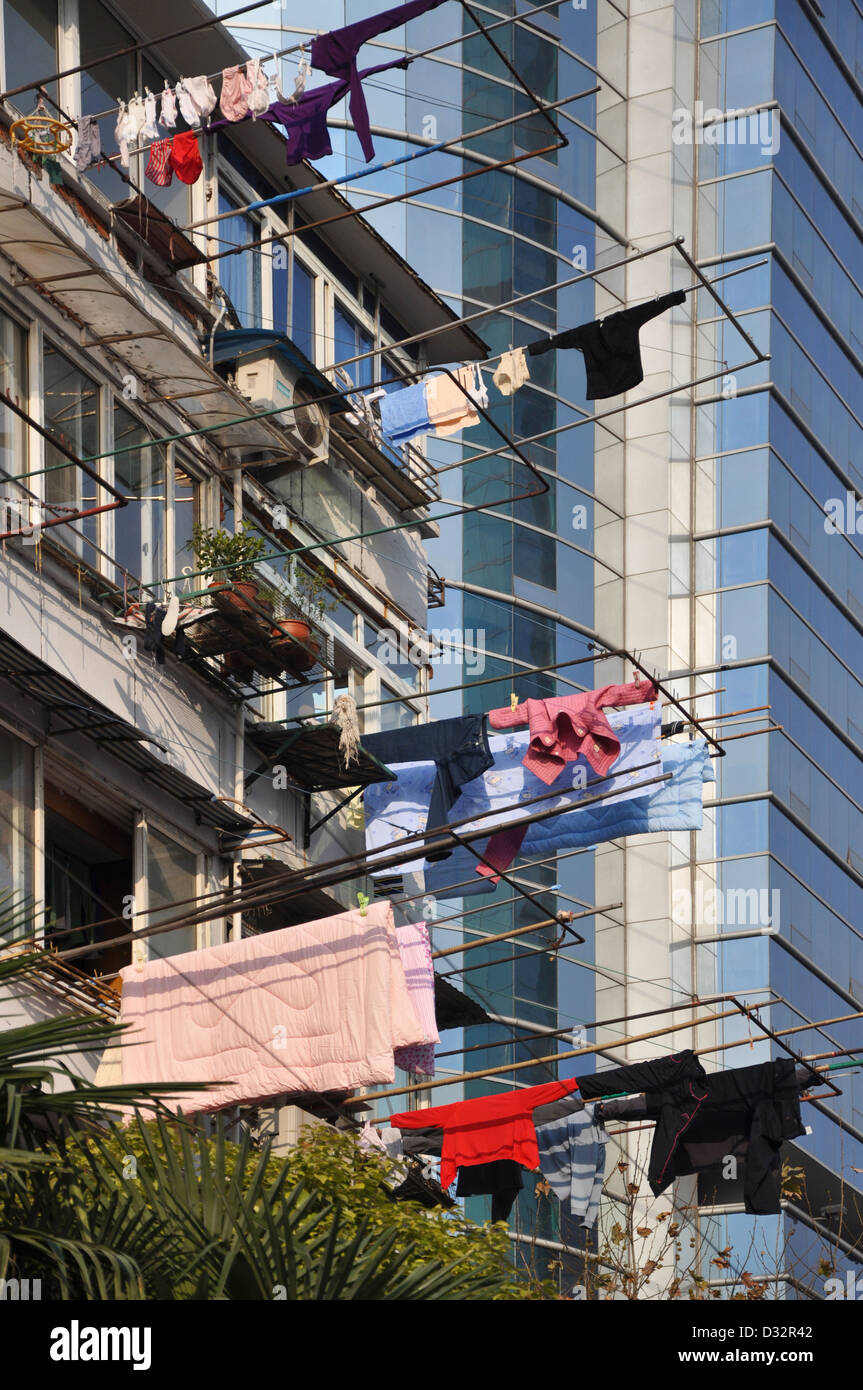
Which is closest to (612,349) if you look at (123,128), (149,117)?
(149,117)

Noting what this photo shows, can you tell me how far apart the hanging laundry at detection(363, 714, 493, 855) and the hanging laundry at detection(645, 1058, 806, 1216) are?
12.5ft

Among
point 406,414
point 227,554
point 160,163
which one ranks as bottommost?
point 227,554

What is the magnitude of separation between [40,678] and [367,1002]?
374 cm

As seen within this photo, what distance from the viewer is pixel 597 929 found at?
51.1m

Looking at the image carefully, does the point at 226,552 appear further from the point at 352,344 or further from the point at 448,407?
the point at 352,344

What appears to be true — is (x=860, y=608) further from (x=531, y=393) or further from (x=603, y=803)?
(x=603, y=803)

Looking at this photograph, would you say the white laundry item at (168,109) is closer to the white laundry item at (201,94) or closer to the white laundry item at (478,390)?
the white laundry item at (201,94)

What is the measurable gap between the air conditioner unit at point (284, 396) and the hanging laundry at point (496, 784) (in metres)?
3.46

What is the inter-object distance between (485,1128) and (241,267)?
946cm

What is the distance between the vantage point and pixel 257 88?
2127 centimetres

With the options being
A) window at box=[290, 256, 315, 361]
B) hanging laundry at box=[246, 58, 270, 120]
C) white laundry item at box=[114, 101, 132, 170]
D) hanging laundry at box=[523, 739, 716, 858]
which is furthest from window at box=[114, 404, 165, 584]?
hanging laundry at box=[523, 739, 716, 858]

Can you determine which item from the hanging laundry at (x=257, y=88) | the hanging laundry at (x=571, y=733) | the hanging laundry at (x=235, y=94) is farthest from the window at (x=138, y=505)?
the hanging laundry at (x=571, y=733)

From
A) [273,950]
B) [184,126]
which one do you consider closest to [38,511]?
[273,950]

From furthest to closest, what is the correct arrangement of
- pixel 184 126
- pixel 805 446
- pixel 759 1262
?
1. pixel 805 446
2. pixel 759 1262
3. pixel 184 126
